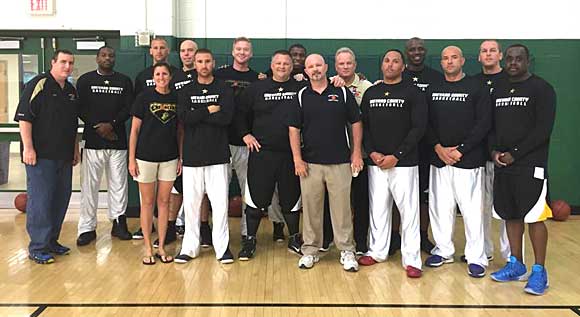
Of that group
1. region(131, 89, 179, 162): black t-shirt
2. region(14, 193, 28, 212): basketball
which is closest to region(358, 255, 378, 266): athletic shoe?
region(131, 89, 179, 162): black t-shirt

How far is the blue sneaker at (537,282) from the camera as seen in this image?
4.38m

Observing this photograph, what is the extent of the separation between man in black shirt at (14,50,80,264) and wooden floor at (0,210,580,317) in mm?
370

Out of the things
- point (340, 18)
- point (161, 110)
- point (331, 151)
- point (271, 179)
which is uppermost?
point (340, 18)

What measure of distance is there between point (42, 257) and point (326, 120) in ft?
9.00

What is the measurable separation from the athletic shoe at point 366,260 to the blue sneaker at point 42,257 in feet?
8.87

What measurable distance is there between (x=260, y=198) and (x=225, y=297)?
1.21m

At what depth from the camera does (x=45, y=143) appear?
201 inches

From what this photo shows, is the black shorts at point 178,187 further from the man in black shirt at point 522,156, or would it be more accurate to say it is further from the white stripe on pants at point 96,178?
the man in black shirt at point 522,156

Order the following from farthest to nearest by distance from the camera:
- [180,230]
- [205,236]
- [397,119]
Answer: [180,230] → [205,236] → [397,119]

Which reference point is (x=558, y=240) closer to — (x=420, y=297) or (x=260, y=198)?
(x=420, y=297)

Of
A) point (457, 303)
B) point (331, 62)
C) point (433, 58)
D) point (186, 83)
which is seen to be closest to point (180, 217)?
point (186, 83)

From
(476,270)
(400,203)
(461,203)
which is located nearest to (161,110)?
(400,203)

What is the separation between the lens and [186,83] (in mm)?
5219

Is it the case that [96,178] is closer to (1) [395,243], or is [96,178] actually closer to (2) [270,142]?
(2) [270,142]
